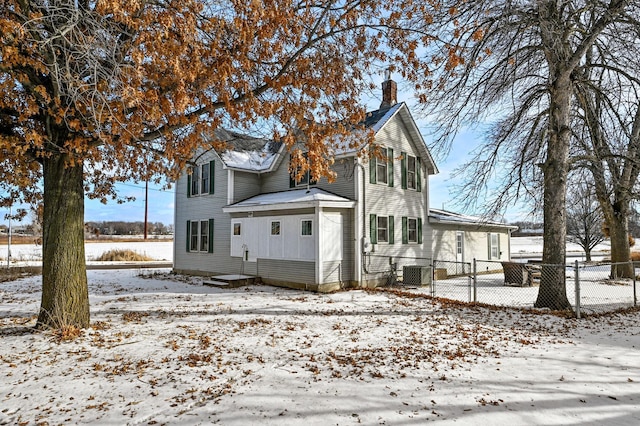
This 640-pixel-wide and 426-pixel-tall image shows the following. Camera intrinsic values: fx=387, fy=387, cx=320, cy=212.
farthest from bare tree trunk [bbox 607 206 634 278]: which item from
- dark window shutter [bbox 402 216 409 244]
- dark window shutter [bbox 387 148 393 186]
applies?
dark window shutter [bbox 387 148 393 186]

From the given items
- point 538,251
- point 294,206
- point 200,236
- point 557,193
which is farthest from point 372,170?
point 538,251

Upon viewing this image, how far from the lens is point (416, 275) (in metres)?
15.2

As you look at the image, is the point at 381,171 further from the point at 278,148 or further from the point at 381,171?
the point at 278,148

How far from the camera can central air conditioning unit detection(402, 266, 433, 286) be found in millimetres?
15107

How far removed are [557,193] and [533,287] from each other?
23.2 feet

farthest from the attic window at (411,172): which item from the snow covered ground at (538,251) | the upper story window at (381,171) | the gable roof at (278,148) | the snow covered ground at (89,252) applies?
the snow covered ground at (538,251)

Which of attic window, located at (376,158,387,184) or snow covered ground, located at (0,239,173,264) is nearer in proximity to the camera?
attic window, located at (376,158,387,184)

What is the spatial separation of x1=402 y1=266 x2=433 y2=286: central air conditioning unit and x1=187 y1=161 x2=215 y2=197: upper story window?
31.1 ft

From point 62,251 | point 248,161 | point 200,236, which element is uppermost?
point 248,161

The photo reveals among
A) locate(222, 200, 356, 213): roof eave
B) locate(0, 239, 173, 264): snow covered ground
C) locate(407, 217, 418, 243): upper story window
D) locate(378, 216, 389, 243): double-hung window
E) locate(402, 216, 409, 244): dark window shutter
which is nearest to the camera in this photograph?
locate(222, 200, 356, 213): roof eave

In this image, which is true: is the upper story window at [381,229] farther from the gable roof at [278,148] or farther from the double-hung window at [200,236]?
the double-hung window at [200,236]

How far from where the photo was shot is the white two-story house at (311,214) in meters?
13.9

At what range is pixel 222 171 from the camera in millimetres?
17688

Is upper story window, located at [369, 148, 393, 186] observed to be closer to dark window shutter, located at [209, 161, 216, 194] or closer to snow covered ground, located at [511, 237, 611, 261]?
dark window shutter, located at [209, 161, 216, 194]
